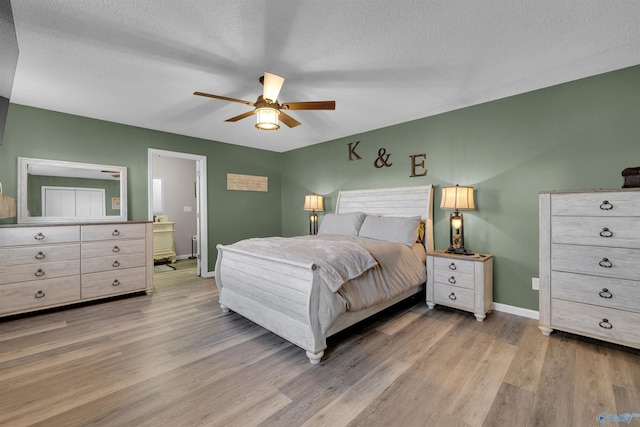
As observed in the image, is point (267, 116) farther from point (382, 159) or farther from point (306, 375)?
point (382, 159)

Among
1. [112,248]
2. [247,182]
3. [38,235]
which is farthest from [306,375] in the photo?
[247,182]

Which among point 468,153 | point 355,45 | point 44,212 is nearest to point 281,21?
point 355,45

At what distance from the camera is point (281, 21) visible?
6.03ft

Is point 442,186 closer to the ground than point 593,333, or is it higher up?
higher up

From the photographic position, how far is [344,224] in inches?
156

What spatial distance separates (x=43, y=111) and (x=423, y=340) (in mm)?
5022

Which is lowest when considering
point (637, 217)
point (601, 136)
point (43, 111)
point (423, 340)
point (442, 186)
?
point (423, 340)

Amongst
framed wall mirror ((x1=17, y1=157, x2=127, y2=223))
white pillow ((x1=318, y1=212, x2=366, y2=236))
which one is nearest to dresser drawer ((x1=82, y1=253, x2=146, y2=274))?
framed wall mirror ((x1=17, y1=157, x2=127, y2=223))

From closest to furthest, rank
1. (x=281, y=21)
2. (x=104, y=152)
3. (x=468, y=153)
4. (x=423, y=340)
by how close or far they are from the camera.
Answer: (x=281, y=21) → (x=423, y=340) → (x=468, y=153) → (x=104, y=152)

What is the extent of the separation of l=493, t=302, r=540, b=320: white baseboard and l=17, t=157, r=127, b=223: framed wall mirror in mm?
4964

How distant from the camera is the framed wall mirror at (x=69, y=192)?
3.33 meters

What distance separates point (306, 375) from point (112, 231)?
10.4ft

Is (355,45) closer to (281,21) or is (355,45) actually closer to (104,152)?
(281,21)

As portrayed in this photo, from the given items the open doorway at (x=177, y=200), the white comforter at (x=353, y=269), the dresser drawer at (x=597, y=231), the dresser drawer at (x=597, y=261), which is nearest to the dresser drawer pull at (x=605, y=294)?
the dresser drawer at (x=597, y=261)
